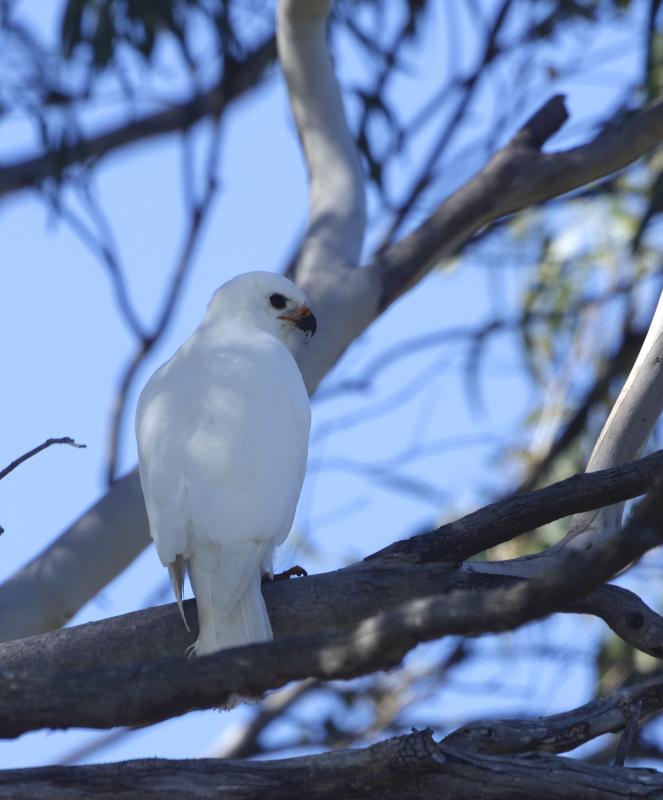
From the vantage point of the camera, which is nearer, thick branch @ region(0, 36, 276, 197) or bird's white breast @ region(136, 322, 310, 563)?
bird's white breast @ region(136, 322, 310, 563)

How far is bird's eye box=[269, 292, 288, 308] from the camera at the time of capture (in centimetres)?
393

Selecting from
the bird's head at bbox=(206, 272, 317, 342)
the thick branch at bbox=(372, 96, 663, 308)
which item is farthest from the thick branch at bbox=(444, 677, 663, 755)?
the thick branch at bbox=(372, 96, 663, 308)

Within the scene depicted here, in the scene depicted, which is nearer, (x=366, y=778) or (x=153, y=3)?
(x=366, y=778)

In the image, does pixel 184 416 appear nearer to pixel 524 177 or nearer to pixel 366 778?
pixel 366 778

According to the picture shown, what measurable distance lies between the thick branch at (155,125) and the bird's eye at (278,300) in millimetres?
2030

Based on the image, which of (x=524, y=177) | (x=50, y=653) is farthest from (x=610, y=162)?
(x=50, y=653)

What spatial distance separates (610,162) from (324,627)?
2.32 metres

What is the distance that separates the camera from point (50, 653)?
2648 mm

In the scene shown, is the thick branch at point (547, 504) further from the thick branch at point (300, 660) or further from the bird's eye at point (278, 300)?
the bird's eye at point (278, 300)

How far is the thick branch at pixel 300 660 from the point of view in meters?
1.57

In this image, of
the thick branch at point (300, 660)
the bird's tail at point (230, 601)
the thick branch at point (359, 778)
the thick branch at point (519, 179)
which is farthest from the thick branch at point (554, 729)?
the thick branch at point (519, 179)

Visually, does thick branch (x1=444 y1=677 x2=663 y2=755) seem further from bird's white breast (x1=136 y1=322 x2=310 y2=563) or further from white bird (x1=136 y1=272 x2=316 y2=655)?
bird's white breast (x1=136 y1=322 x2=310 y2=563)

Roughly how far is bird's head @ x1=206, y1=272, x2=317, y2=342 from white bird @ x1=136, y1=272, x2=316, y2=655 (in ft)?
0.76

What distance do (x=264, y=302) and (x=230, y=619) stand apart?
4.67ft
